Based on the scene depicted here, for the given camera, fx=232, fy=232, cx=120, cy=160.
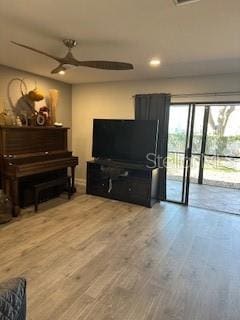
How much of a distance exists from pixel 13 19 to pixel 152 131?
2.73 metres

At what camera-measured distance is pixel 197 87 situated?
13.7 ft

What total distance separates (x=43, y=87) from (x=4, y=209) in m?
2.58

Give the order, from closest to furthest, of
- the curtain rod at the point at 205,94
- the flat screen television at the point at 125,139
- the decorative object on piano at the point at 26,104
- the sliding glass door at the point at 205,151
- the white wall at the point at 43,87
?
1. the curtain rod at the point at 205,94
2. the white wall at the point at 43,87
3. the decorative object on piano at the point at 26,104
4. the flat screen television at the point at 125,139
5. the sliding glass door at the point at 205,151

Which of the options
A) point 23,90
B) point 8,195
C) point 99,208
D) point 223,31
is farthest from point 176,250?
point 23,90

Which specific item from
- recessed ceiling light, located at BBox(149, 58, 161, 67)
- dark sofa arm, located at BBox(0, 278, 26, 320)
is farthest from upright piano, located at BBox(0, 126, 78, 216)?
dark sofa arm, located at BBox(0, 278, 26, 320)

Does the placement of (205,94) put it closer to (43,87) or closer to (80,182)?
(43,87)

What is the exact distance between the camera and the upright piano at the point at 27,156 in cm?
364

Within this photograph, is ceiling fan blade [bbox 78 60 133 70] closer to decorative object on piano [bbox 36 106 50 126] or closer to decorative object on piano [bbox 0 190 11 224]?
decorative object on piano [bbox 36 106 50 126]

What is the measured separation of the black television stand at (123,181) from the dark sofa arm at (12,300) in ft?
11.0

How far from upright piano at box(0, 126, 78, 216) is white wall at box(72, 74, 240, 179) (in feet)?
2.60

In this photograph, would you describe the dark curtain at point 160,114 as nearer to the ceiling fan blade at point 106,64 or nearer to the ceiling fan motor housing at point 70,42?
the ceiling fan blade at point 106,64

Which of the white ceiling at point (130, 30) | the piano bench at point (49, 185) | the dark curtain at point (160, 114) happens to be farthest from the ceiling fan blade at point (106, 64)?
the piano bench at point (49, 185)

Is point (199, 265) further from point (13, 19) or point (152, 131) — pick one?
point (13, 19)

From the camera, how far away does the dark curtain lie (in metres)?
4.37
